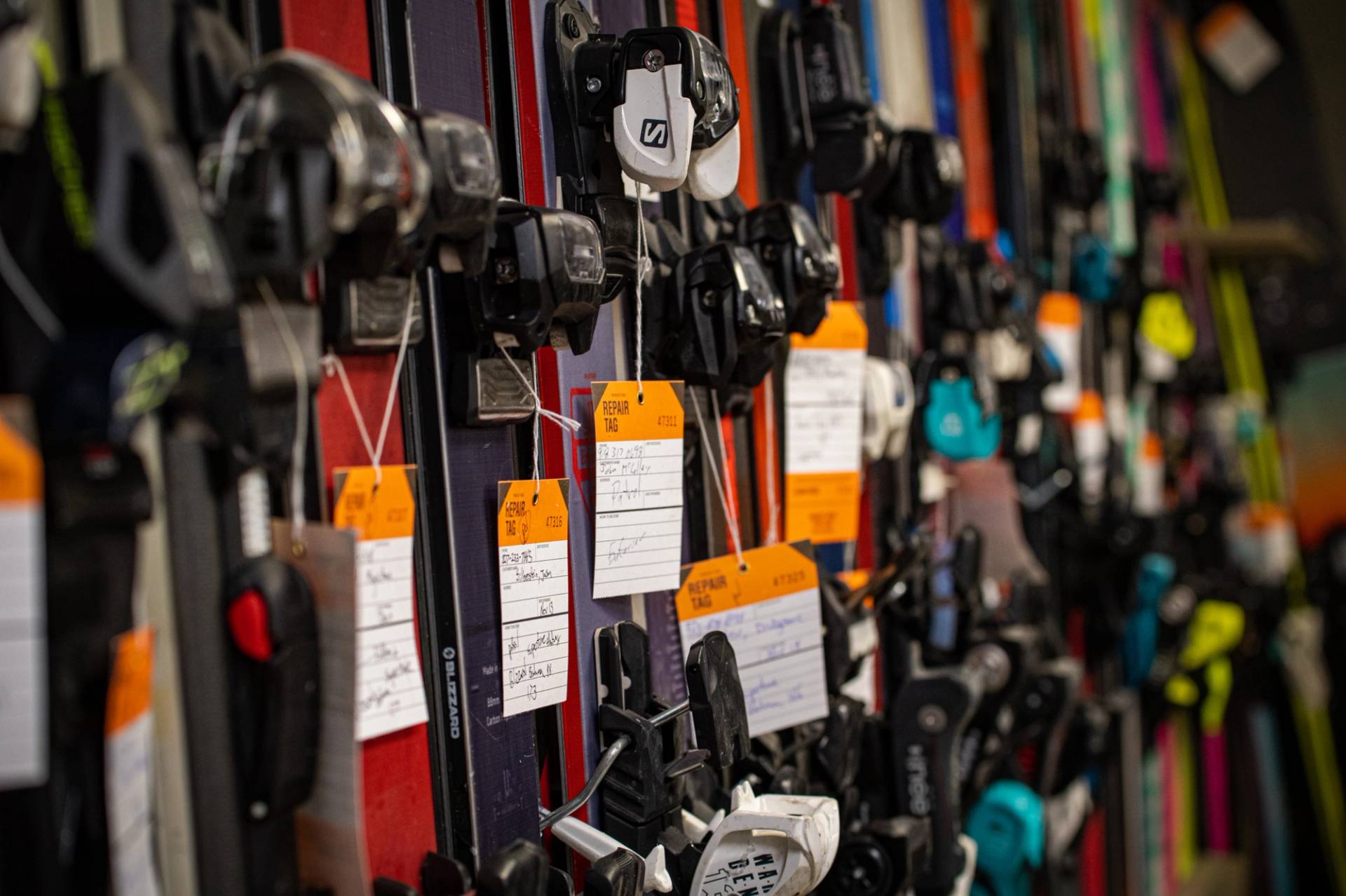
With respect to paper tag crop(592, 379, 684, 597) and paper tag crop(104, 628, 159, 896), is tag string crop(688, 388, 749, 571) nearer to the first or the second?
paper tag crop(592, 379, 684, 597)

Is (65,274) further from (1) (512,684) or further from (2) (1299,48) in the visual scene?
(2) (1299,48)

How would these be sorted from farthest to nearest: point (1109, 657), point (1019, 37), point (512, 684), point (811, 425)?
point (1109, 657)
point (1019, 37)
point (811, 425)
point (512, 684)

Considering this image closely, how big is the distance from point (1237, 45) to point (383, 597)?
3.45 meters

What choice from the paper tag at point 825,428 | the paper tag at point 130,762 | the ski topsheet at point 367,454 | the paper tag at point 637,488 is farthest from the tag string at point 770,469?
the paper tag at point 130,762

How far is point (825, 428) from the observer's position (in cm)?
145

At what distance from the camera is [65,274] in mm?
636

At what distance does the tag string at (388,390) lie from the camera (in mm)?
850

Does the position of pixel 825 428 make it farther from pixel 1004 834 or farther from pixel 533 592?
pixel 1004 834

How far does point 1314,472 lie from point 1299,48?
4.15ft

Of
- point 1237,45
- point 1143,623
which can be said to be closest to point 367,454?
point 1143,623

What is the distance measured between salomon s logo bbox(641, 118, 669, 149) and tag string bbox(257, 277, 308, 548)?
39 cm

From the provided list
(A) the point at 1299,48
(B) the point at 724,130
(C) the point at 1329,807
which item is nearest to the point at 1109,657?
(C) the point at 1329,807

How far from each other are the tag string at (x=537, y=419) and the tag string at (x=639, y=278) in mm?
74

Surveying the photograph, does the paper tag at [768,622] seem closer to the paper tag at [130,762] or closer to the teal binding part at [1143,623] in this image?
the paper tag at [130,762]
